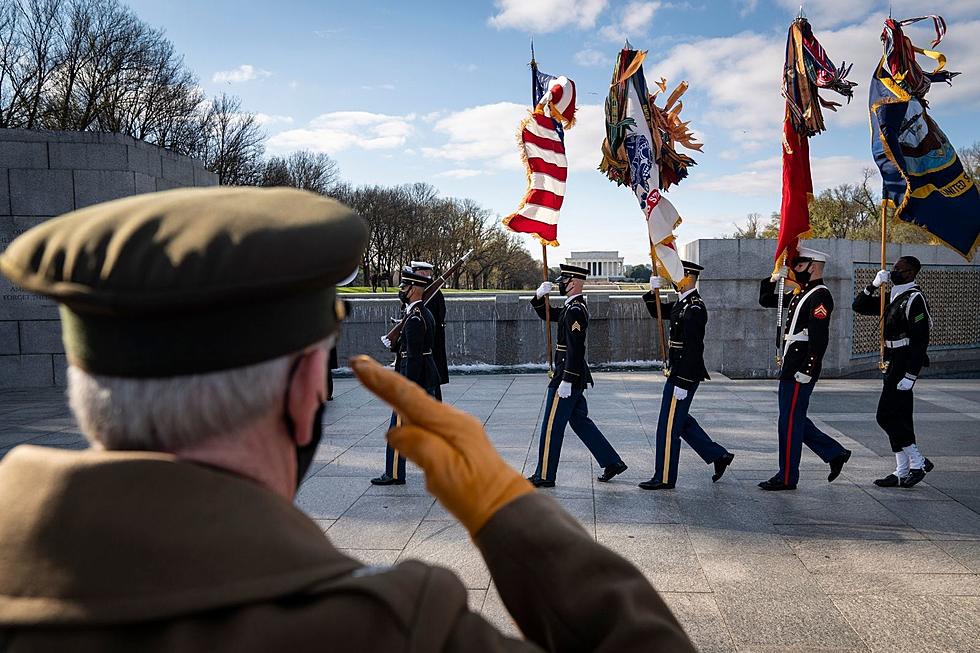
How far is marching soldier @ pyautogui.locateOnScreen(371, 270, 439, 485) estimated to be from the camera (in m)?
6.66

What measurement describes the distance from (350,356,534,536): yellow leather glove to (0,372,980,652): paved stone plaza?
9.70 feet

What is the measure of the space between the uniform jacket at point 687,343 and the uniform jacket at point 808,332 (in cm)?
77

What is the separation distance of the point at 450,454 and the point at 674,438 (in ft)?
18.4

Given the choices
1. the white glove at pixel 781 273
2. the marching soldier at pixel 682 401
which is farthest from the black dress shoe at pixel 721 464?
the white glove at pixel 781 273


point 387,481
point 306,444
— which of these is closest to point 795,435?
point 387,481

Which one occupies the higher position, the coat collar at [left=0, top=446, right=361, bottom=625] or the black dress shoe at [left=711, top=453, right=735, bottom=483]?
the coat collar at [left=0, top=446, right=361, bottom=625]

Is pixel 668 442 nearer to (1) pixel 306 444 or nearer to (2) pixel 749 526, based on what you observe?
(2) pixel 749 526

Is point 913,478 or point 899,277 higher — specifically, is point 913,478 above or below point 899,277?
below

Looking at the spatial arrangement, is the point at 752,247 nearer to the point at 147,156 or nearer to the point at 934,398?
the point at 934,398

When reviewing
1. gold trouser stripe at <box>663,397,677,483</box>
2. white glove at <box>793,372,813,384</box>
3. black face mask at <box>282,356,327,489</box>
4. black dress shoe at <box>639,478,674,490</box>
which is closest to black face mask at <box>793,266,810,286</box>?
white glove at <box>793,372,813,384</box>

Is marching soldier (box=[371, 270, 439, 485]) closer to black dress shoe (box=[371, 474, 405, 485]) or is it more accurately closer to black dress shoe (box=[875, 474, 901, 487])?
black dress shoe (box=[371, 474, 405, 485])

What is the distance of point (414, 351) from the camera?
6883mm

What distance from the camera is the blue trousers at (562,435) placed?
6.60 meters

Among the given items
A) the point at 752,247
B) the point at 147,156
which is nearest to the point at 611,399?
the point at 752,247
